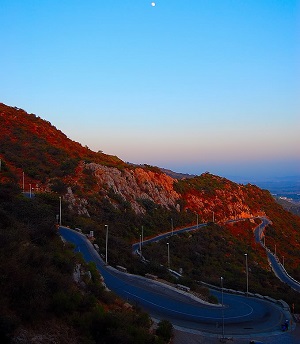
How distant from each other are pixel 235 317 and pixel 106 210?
2404 centimetres

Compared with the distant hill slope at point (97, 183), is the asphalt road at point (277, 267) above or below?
below

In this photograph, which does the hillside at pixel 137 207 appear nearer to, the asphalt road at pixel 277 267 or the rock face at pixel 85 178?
the rock face at pixel 85 178

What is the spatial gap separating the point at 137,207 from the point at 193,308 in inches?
1121

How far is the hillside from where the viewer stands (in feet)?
108

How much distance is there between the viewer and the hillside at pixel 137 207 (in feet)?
108

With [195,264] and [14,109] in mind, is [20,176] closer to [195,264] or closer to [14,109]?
[195,264]

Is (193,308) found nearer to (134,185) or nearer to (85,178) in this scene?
(85,178)

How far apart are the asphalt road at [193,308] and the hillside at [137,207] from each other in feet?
8.01

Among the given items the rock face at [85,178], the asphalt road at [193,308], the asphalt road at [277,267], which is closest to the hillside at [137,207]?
the rock face at [85,178]

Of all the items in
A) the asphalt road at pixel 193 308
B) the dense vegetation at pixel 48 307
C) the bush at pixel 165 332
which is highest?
the dense vegetation at pixel 48 307

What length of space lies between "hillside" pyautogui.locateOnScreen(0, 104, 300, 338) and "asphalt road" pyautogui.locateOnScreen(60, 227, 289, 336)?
8.01ft

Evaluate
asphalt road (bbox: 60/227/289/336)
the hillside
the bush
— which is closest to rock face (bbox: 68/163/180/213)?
the hillside

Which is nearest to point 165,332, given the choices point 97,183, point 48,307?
point 48,307

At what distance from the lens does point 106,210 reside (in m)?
41.3
